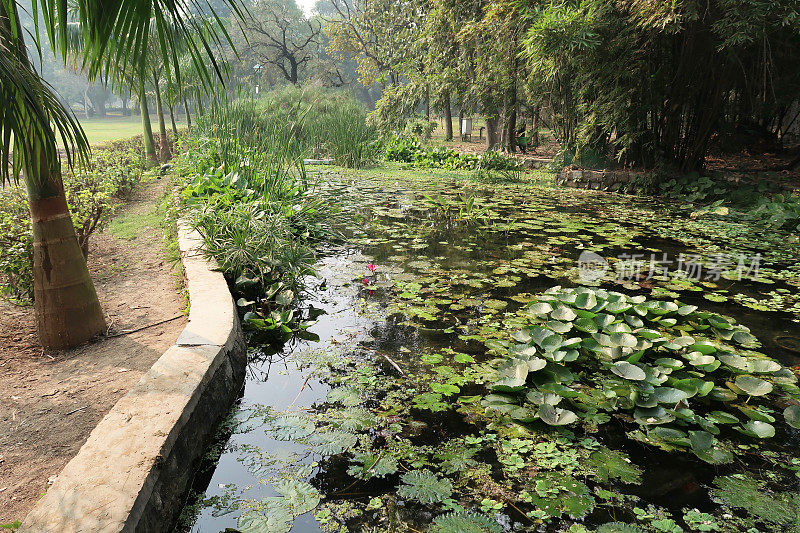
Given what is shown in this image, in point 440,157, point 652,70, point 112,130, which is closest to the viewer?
point 652,70

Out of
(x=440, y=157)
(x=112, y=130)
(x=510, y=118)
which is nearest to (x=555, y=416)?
(x=440, y=157)

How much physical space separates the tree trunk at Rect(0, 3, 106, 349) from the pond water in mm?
855

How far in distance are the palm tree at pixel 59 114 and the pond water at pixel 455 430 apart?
0.91 m

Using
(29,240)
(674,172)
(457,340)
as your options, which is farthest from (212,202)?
(674,172)

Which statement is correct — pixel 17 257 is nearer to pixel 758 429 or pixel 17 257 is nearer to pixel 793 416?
pixel 758 429

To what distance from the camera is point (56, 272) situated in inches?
85.0

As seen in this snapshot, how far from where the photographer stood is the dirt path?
147 cm

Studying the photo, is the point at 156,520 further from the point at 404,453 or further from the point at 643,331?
the point at 643,331

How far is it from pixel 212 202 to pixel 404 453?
9.47 feet

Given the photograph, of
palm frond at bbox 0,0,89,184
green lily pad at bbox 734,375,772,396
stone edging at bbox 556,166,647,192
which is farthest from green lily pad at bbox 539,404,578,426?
stone edging at bbox 556,166,647,192

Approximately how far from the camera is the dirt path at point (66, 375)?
4.83 ft

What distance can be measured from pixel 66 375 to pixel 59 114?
1106 mm

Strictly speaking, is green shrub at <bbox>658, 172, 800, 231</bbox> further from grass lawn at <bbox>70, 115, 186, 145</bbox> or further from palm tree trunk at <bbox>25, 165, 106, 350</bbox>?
grass lawn at <bbox>70, 115, 186, 145</bbox>

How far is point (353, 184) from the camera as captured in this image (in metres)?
7.66
